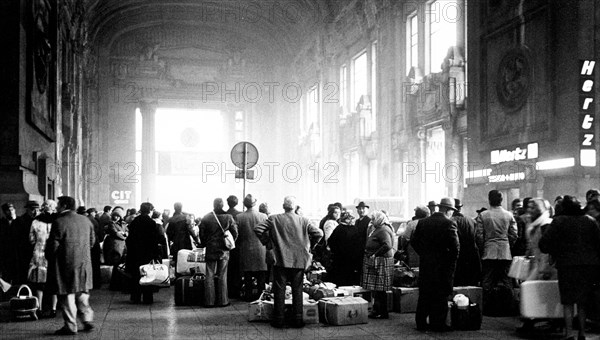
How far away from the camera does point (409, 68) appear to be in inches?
886

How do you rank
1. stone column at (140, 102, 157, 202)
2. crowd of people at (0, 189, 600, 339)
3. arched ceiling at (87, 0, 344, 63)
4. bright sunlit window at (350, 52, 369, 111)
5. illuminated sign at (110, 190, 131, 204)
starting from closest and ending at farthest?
1. crowd of people at (0, 189, 600, 339)
2. bright sunlit window at (350, 52, 369, 111)
3. arched ceiling at (87, 0, 344, 63)
4. illuminated sign at (110, 190, 131, 204)
5. stone column at (140, 102, 157, 202)

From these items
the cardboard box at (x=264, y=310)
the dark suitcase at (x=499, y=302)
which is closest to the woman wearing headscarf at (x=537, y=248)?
the dark suitcase at (x=499, y=302)

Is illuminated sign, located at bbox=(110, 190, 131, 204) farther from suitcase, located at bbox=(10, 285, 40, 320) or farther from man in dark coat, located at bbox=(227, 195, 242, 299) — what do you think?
suitcase, located at bbox=(10, 285, 40, 320)

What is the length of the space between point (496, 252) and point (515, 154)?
6.28 m

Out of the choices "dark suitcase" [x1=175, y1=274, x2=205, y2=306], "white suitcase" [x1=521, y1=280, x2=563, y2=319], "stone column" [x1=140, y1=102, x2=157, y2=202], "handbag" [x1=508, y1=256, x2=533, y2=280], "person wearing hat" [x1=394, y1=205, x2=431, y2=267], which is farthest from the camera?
"stone column" [x1=140, y1=102, x2=157, y2=202]

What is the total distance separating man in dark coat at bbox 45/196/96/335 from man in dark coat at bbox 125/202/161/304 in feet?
8.74

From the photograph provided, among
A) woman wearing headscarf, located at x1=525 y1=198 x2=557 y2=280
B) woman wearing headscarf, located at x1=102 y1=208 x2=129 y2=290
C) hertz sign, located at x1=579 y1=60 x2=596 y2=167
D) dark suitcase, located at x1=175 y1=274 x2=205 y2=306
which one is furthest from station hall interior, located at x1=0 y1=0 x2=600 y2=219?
woman wearing headscarf, located at x1=525 y1=198 x2=557 y2=280

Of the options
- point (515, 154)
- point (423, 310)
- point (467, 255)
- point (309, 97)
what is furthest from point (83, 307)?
point (309, 97)

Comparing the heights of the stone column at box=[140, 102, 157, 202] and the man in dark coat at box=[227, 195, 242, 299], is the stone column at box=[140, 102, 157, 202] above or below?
above

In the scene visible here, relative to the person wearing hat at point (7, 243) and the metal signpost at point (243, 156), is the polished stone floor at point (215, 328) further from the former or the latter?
the metal signpost at point (243, 156)

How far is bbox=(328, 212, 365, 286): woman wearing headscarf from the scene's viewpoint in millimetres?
10297

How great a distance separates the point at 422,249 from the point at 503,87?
8.67 metres

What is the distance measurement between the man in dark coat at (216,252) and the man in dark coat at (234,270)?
30.6 inches

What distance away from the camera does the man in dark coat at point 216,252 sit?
1049 centimetres
